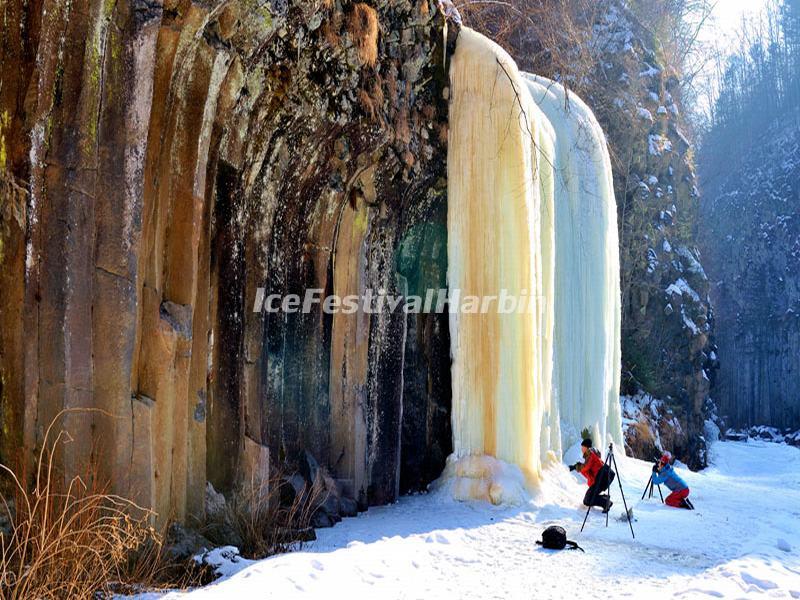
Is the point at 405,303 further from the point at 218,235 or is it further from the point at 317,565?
the point at 317,565

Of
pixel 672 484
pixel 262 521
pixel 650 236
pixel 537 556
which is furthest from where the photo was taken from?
pixel 650 236

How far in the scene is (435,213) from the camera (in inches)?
391

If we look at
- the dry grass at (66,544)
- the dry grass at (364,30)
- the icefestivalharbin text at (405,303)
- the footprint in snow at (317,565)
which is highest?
the dry grass at (364,30)

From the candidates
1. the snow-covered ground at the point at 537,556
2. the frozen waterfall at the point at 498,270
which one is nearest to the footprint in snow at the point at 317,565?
the snow-covered ground at the point at 537,556

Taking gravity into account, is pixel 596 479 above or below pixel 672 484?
above

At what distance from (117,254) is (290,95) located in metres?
2.61

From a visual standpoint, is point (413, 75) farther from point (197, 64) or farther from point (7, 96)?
point (7, 96)

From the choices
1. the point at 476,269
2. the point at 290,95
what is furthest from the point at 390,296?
the point at 290,95

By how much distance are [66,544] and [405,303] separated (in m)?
6.03

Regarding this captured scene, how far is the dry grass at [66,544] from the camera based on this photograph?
12.2 ft

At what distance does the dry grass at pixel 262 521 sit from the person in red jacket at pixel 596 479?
2988 mm

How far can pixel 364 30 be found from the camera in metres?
7.22

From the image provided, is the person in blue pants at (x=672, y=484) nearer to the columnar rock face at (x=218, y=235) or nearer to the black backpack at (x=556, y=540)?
the columnar rock face at (x=218, y=235)

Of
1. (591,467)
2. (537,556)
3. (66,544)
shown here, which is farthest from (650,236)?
(66,544)
